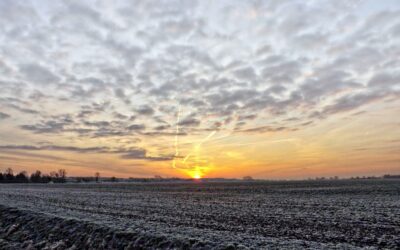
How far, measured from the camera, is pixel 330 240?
72.3 ft

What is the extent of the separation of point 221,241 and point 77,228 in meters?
11.0

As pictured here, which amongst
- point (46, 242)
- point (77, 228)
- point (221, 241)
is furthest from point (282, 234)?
point (46, 242)

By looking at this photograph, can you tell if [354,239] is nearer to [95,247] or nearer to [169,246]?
[169,246]

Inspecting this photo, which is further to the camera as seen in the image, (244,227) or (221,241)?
(244,227)

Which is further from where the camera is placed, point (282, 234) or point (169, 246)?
point (282, 234)

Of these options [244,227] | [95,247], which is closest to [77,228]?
[95,247]

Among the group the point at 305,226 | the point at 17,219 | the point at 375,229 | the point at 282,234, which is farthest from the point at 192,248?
the point at 17,219

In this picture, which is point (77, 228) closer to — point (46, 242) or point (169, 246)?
point (46, 242)

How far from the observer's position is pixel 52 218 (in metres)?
29.0

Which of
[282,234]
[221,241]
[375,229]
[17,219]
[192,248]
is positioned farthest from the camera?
[17,219]

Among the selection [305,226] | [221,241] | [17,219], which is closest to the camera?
[221,241]

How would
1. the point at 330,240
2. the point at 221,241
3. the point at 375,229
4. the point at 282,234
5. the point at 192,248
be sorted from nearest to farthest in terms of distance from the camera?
1. the point at 192,248
2. the point at 221,241
3. the point at 330,240
4. the point at 282,234
5. the point at 375,229

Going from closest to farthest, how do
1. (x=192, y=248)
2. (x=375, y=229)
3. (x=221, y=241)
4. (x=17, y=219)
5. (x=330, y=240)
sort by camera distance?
(x=192, y=248) → (x=221, y=241) → (x=330, y=240) → (x=375, y=229) → (x=17, y=219)

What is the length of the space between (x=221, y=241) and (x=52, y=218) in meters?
16.3
